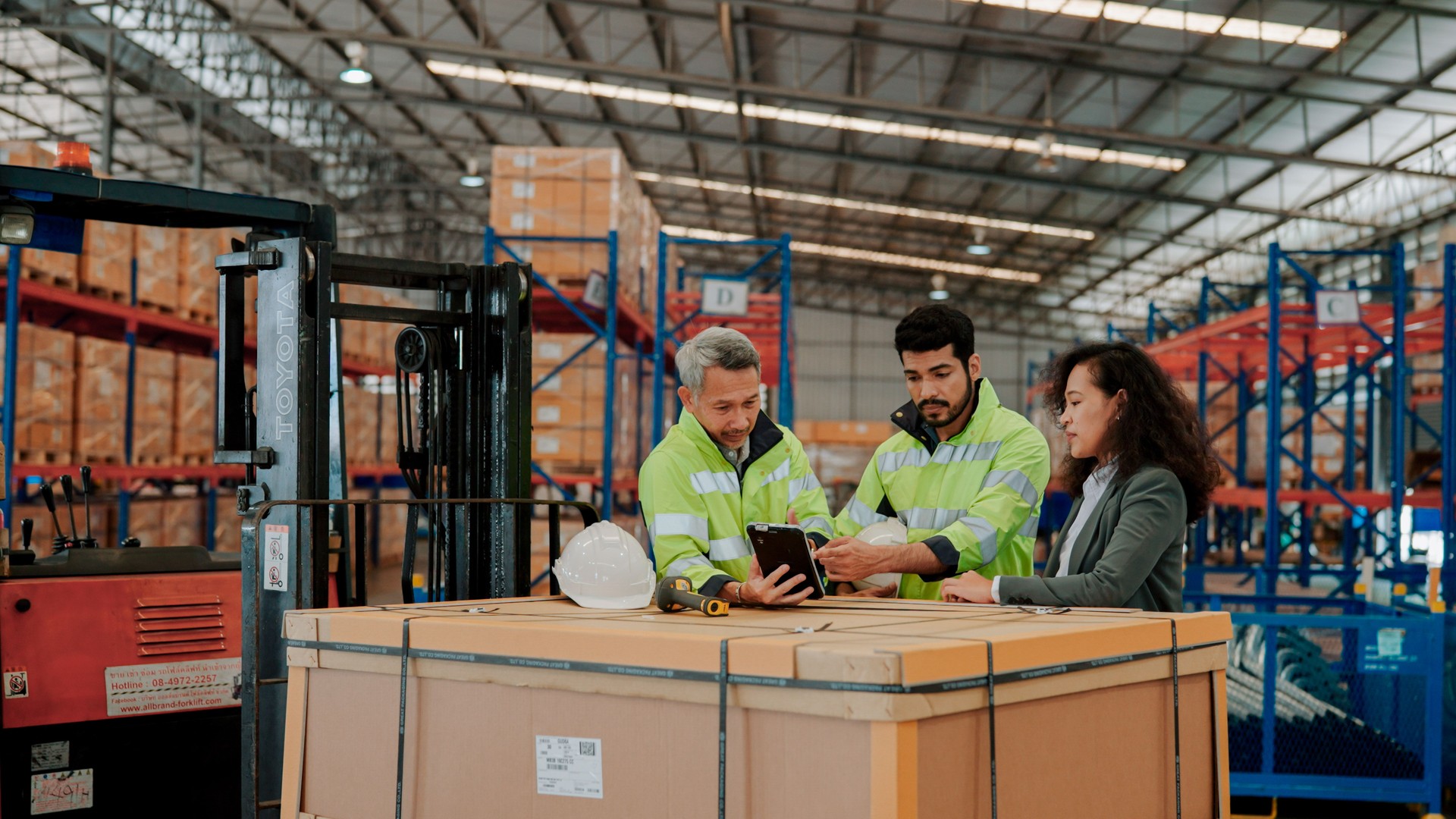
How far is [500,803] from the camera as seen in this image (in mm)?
2195

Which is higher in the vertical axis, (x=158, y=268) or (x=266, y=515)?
(x=158, y=268)

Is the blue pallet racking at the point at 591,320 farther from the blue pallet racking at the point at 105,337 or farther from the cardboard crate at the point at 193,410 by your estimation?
the cardboard crate at the point at 193,410

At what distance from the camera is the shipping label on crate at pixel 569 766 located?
83.0 inches

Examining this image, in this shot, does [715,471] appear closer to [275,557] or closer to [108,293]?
[275,557]

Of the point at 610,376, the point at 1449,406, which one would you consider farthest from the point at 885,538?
the point at 1449,406

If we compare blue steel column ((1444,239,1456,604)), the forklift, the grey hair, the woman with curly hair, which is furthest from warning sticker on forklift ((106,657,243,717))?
blue steel column ((1444,239,1456,604))

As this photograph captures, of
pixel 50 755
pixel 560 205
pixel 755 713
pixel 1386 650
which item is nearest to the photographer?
pixel 755 713

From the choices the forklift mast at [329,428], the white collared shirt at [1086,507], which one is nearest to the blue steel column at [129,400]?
the forklift mast at [329,428]

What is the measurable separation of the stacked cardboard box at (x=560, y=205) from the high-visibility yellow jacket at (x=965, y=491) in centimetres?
581

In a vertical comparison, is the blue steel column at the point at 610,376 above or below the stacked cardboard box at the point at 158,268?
below

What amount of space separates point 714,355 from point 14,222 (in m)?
2.41

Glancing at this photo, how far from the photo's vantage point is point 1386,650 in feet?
19.5

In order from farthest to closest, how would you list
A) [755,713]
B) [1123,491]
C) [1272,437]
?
[1272,437], [1123,491], [755,713]

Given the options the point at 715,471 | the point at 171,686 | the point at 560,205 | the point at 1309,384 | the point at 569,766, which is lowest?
the point at 171,686
